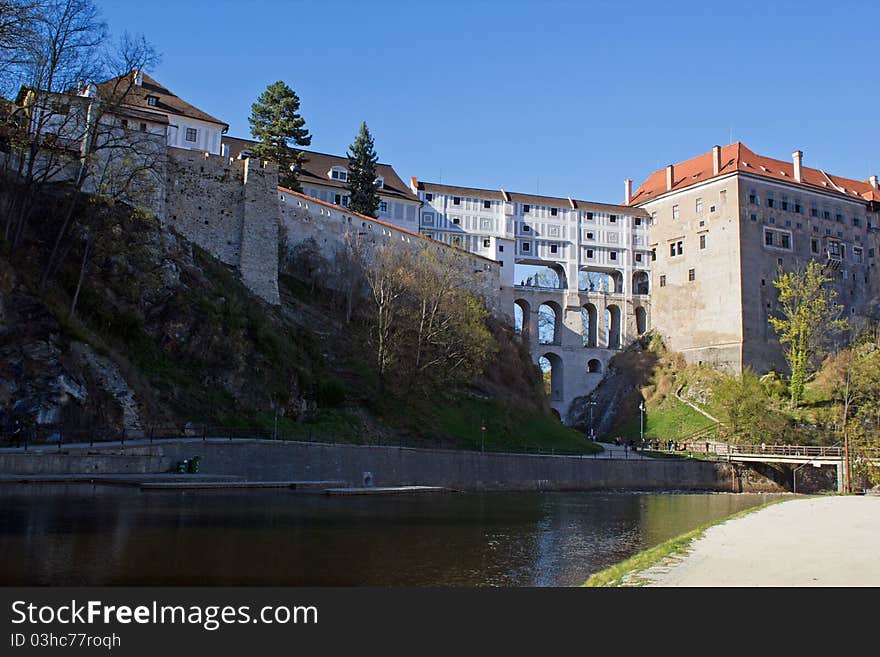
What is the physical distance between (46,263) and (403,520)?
18.5 metres

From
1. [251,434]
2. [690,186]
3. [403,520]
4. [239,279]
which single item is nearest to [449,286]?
[239,279]

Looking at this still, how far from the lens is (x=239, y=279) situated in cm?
3966

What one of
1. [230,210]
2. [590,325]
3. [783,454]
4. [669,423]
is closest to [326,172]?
[230,210]

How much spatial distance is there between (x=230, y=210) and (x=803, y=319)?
47.1 meters

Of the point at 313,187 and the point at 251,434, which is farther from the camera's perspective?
the point at 313,187

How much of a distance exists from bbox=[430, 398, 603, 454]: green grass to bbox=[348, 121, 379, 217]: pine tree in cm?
2104

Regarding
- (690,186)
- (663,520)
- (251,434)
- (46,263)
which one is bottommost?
(663,520)

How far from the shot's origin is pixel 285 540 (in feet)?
49.1

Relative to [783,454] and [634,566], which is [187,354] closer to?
[634,566]

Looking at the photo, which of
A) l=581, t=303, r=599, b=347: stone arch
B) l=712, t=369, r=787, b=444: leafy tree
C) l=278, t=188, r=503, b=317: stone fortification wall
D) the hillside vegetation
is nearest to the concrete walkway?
the hillside vegetation

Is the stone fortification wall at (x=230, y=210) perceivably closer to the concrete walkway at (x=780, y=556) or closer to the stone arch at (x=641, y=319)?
the concrete walkway at (x=780, y=556)

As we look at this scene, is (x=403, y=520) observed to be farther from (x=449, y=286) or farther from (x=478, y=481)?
(x=449, y=286)

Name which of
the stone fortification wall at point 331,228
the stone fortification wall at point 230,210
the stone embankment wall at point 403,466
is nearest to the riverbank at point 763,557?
the stone embankment wall at point 403,466

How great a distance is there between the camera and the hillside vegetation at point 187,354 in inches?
1006
